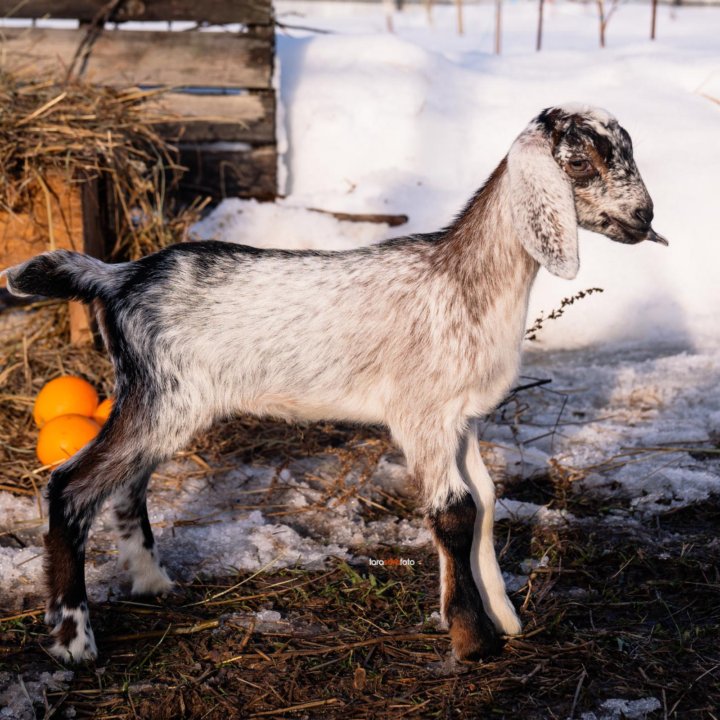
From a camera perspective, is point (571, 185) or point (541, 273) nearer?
point (571, 185)

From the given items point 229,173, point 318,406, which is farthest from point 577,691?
point 229,173

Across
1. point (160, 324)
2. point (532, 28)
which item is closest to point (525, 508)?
point (160, 324)

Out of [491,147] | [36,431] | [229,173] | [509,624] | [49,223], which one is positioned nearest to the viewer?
[509,624]

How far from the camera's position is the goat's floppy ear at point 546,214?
2906mm

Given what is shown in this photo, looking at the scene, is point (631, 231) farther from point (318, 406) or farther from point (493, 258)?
point (318, 406)

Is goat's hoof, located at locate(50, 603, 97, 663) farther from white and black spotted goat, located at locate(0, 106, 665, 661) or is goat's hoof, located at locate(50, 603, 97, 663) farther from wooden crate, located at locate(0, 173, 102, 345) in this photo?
wooden crate, located at locate(0, 173, 102, 345)

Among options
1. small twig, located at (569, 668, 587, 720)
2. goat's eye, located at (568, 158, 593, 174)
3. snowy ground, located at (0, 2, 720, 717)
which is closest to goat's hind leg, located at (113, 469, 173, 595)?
snowy ground, located at (0, 2, 720, 717)

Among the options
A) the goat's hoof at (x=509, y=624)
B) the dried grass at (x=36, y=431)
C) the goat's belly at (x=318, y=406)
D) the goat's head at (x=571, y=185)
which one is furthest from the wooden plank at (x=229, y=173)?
the goat's hoof at (x=509, y=624)

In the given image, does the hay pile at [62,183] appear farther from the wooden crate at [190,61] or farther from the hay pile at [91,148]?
the wooden crate at [190,61]

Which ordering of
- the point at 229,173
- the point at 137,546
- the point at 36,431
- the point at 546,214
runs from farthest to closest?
the point at 229,173, the point at 36,431, the point at 137,546, the point at 546,214

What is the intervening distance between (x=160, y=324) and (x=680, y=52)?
21.0 feet

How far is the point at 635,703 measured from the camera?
8.77 feet

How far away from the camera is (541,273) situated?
6.40 metres

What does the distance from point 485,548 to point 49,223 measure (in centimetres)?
300
